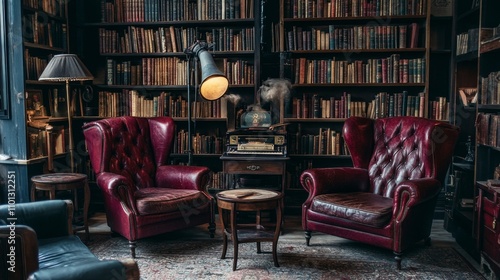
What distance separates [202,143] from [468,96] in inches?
102

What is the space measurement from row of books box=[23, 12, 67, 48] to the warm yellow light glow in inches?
69.2

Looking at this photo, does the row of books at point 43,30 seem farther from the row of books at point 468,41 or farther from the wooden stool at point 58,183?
the row of books at point 468,41

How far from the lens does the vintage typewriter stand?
4.15 metres

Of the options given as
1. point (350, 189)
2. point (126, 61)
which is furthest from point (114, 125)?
point (350, 189)

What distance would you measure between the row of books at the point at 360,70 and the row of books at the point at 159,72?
559 mm

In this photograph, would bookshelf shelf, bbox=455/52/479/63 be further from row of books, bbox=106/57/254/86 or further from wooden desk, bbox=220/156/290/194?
row of books, bbox=106/57/254/86

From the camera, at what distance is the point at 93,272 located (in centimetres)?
141

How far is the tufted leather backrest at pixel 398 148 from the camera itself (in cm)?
350

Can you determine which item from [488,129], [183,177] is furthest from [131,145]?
[488,129]

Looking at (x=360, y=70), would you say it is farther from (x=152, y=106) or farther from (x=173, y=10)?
(x=152, y=106)

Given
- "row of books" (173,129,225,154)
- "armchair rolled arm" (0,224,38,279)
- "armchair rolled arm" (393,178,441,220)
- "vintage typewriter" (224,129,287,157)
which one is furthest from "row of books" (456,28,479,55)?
"armchair rolled arm" (0,224,38,279)

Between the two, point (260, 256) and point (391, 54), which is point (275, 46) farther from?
point (260, 256)

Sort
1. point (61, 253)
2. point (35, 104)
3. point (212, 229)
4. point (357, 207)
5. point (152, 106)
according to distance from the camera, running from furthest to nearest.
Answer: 1. point (152, 106)
2. point (35, 104)
3. point (212, 229)
4. point (357, 207)
5. point (61, 253)

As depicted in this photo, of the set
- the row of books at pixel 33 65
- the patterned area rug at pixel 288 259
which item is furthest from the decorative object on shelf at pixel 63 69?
the patterned area rug at pixel 288 259
